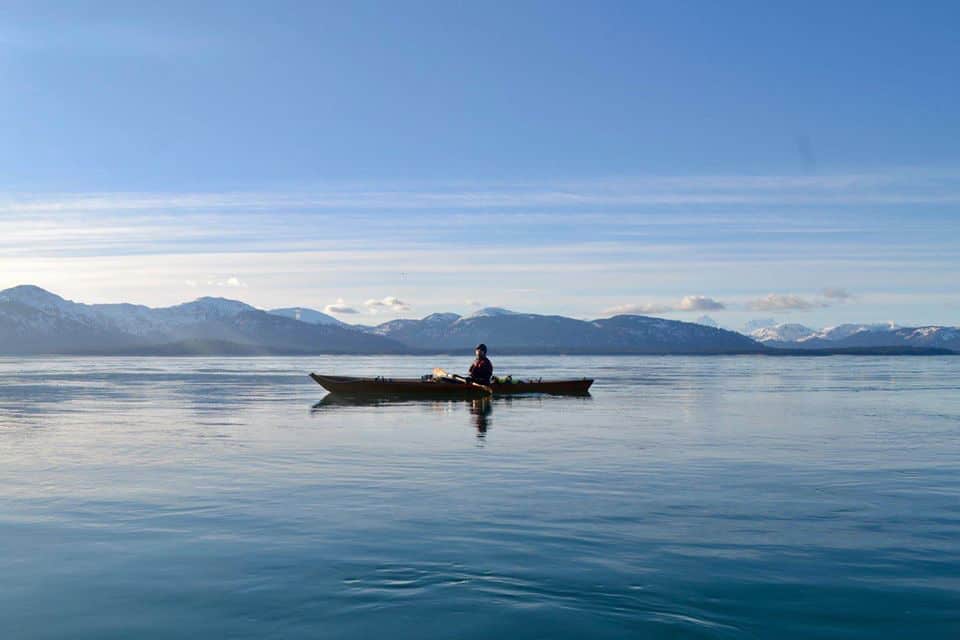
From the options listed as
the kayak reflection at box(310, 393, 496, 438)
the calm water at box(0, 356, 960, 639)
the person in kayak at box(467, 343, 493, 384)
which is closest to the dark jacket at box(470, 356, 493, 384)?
the person in kayak at box(467, 343, 493, 384)

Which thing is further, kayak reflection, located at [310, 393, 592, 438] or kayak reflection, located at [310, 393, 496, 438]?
kayak reflection, located at [310, 393, 592, 438]

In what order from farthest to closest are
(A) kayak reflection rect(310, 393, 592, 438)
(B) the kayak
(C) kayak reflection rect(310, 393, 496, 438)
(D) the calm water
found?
(B) the kayak < (A) kayak reflection rect(310, 393, 592, 438) < (C) kayak reflection rect(310, 393, 496, 438) < (D) the calm water

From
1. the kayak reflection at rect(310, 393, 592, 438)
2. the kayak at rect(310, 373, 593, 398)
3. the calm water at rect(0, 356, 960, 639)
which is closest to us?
the calm water at rect(0, 356, 960, 639)

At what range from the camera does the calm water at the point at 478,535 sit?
42.3 feet

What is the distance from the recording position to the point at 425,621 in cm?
1272

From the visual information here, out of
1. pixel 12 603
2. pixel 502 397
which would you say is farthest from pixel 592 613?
pixel 502 397

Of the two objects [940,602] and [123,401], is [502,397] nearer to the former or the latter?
[123,401]

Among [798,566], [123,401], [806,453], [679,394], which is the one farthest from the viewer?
[679,394]

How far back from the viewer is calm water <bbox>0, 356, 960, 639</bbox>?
42.3 ft

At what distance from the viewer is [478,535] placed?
17.9m

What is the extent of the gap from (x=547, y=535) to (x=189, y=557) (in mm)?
6849

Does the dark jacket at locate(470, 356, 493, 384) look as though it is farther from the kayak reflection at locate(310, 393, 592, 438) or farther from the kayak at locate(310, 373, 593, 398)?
the kayak reflection at locate(310, 393, 592, 438)

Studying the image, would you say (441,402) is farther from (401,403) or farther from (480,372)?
(480,372)

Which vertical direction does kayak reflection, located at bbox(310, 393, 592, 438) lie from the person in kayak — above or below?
below
